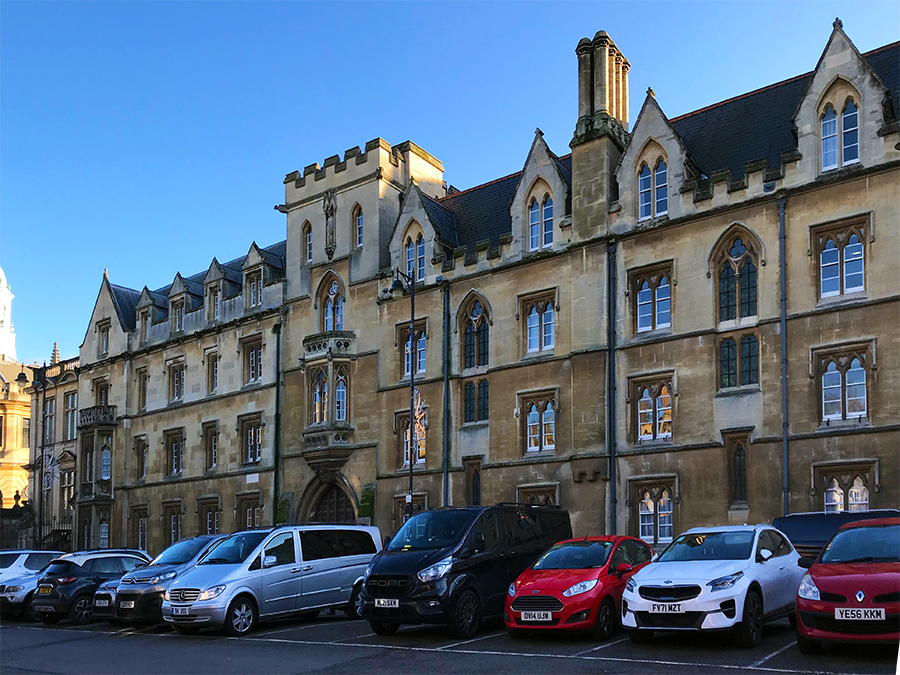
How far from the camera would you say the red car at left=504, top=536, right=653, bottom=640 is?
15305 millimetres

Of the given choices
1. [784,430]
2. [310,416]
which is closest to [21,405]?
[310,416]

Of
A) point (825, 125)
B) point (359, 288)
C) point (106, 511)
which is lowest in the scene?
point (106, 511)

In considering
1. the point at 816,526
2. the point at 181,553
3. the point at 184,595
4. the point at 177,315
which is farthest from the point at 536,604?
the point at 177,315

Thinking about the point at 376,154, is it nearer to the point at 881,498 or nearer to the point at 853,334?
the point at 853,334

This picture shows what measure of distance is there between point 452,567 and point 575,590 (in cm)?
222

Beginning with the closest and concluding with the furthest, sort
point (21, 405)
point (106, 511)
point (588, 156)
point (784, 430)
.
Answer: point (784, 430)
point (588, 156)
point (106, 511)
point (21, 405)

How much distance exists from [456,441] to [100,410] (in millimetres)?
23695

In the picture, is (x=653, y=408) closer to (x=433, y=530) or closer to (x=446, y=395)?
(x=446, y=395)

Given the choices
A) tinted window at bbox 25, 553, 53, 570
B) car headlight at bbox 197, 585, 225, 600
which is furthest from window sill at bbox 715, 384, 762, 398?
tinted window at bbox 25, 553, 53, 570

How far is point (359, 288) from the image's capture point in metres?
36.4

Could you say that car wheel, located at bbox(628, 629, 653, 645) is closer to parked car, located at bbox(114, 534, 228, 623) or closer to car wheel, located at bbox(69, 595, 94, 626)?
parked car, located at bbox(114, 534, 228, 623)

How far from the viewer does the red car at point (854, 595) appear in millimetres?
12078

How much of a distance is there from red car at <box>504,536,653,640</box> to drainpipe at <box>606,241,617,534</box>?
1085cm

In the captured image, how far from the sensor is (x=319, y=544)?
20.2 m
